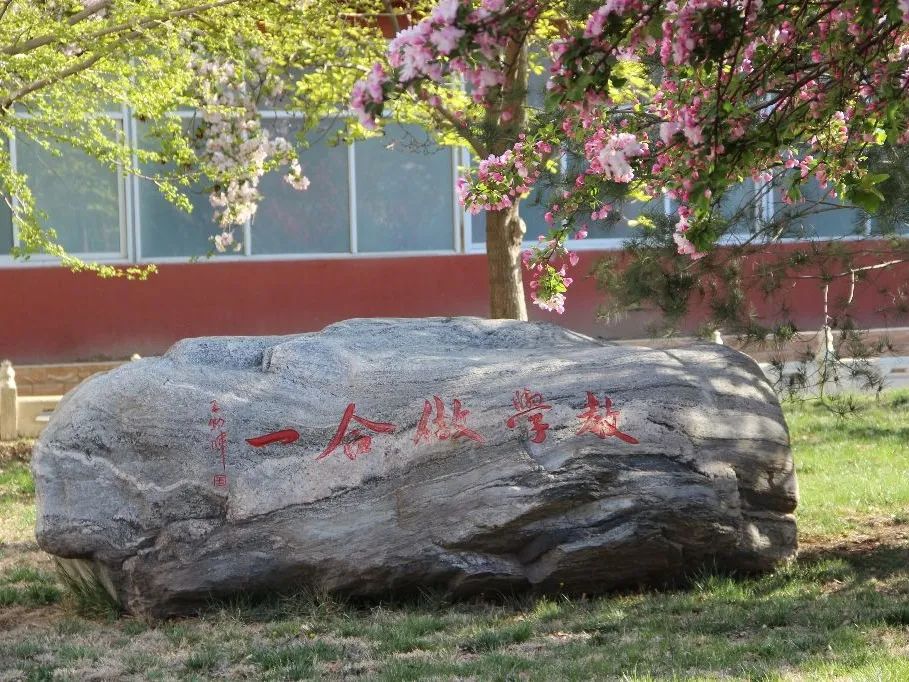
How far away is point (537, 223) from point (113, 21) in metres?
7.36

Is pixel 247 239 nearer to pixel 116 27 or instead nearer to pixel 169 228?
pixel 169 228

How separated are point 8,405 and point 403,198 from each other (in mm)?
5373

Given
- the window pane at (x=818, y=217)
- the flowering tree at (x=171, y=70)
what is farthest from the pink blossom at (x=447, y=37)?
the flowering tree at (x=171, y=70)

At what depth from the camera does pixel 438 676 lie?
15.1ft

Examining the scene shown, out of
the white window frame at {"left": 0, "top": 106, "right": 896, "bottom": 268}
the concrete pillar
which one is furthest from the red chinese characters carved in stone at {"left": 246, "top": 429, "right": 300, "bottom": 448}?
the white window frame at {"left": 0, "top": 106, "right": 896, "bottom": 268}

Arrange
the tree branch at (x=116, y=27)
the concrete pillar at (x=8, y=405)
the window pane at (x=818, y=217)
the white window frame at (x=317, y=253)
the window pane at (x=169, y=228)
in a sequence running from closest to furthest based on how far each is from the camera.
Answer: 1. the window pane at (x=818, y=217)
2. the tree branch at (x=116, y=27)
3. the concrete pillar at (x=8, y=405)
4. the white window frame at (x=317, y=253)
5. the window pane at (x=169, y=228)

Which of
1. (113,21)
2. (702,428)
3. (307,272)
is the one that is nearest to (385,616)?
(702,428)

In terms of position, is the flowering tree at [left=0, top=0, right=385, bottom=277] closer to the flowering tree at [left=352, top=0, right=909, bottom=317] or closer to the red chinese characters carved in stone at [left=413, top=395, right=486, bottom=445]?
the flowering tree at [left=352, top=0, right=909, bottom=317]

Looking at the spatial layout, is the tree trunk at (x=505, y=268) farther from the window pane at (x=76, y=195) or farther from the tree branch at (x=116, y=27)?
the window pane at (x=76, y=195)

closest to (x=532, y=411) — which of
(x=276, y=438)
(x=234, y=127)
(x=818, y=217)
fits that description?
(x=276, y=438)

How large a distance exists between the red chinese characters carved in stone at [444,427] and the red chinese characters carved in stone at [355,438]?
0.46 ft

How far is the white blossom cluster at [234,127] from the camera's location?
10203mm

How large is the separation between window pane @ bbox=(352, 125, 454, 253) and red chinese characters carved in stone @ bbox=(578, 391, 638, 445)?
30.0 feet

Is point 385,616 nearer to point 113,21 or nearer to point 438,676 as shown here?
point 438,676
